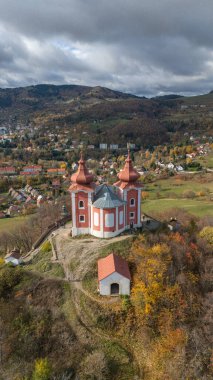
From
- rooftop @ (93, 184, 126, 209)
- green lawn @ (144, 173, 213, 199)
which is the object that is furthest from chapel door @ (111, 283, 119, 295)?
green lawn @ (144, 173, 213, 199)

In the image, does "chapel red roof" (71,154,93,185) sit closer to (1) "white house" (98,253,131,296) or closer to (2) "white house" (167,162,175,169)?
(1) "white house" (98,253,131,296)

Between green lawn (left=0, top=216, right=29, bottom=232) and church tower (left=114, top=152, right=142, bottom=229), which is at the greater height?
church tower (left=114, top=152, right=142, bottom=229)

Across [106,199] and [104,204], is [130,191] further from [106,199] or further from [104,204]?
[104,204]

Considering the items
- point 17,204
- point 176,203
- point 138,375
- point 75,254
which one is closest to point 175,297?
point 138,375

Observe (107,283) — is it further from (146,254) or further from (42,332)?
(42,332)

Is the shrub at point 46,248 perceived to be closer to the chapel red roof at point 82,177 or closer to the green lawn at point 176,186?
the chapel red roof at point 82,177

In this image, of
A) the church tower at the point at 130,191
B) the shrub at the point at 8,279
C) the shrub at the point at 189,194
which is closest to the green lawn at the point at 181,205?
the shrub at the point at 189,194

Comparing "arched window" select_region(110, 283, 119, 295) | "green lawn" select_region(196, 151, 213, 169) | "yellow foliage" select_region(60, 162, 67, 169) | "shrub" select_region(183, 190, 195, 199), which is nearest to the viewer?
"arched window" select_region(110, 283, 119, 295)
